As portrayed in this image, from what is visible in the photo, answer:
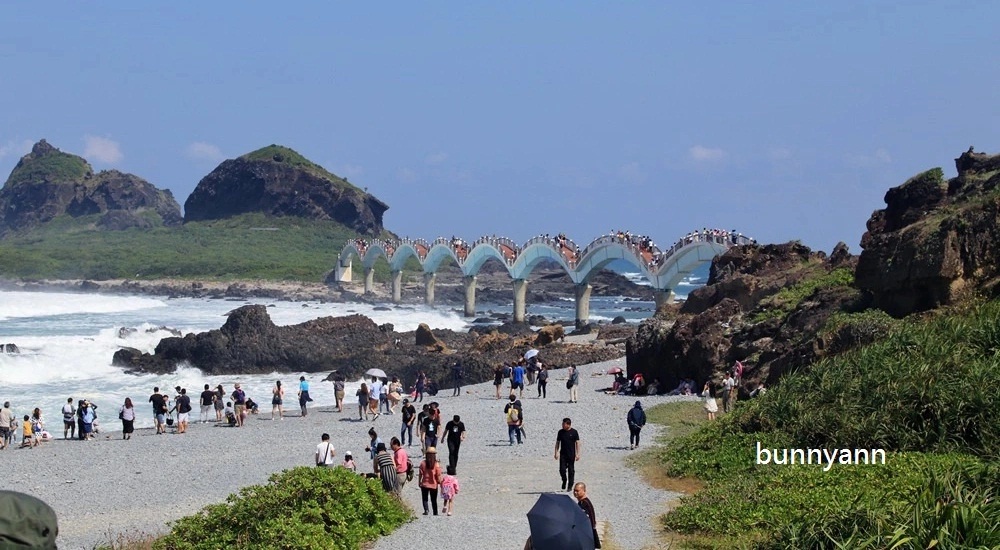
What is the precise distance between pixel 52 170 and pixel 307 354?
152890 millimetres

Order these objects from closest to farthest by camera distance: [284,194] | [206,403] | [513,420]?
[513,420] < [206,403] < [284,194]

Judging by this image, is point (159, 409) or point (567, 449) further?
point (159, 409)

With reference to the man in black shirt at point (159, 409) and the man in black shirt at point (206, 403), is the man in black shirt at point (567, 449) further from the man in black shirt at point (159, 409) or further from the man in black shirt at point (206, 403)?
the man in black shirt at point (206, 403)

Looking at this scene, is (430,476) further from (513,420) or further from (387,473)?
(513,420)

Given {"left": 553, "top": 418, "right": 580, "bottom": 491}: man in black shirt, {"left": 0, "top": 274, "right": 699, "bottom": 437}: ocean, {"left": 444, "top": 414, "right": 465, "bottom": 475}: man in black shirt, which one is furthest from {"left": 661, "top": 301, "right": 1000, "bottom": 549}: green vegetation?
{"left": 0, "top": 274, "right": 699, "bottom": 437}: ocean

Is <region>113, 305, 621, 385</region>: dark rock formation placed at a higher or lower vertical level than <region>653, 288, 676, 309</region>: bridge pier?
lower

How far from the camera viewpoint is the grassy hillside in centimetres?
10706

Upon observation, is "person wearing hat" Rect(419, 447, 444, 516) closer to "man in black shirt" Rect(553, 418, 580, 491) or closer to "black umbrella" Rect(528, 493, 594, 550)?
"man in black shirt" Rect(553, 418, 580, 491)

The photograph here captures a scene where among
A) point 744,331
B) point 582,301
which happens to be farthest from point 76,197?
point 744,331

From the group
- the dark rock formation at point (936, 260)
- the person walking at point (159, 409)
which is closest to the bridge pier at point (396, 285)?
the person walking at point (159, 409)

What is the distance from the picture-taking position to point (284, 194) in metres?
152

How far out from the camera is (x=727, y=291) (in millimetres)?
30828

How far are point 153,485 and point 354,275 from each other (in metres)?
95.8

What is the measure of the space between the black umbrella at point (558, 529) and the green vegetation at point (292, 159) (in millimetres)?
153041
